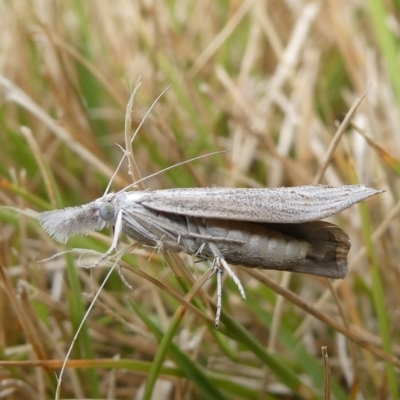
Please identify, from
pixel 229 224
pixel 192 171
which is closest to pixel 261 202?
pixel 229 224

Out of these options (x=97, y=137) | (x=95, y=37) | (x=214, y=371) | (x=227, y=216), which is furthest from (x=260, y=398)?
(x=95, y=37)

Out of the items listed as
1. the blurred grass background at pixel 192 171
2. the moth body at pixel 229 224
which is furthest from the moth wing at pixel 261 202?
the blurred grass background at pixel 192 171

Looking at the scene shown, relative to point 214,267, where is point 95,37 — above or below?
above

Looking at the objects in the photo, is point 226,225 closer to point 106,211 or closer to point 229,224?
point 229,224

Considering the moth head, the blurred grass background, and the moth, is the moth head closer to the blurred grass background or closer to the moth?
the moth

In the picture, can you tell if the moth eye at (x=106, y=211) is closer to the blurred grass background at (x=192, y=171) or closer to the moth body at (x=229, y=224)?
the moth body at (x=229, y=224)

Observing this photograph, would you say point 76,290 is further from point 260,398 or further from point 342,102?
point 342,102
